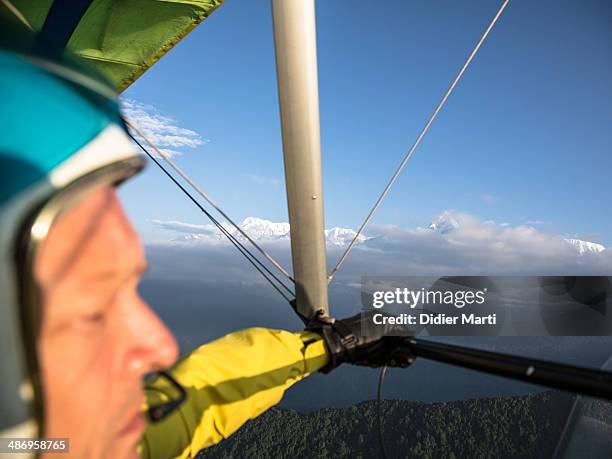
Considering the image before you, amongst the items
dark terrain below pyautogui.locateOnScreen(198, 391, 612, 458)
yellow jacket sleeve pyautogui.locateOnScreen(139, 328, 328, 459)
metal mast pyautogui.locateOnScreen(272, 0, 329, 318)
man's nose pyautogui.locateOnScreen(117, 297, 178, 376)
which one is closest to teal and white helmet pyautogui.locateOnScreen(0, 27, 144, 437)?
man's nose pyautogui.locateOnScreen(117, 297, 178, 376)

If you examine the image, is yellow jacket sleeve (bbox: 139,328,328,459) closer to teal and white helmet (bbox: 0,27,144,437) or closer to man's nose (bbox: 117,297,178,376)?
man's nose (bbox: 117,297,178,376)

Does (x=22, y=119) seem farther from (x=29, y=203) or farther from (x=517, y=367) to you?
(x=517, y=367)

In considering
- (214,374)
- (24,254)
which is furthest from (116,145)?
(214,374)

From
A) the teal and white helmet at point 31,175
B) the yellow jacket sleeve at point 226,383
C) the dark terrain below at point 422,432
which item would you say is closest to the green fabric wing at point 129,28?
the yellow jacket sleeve at point 226,383

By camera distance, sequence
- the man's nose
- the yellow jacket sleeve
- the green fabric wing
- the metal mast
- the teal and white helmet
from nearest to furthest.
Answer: the teal and white helmet
the man's nose
the yellow jacket sleeve
the metal mast
the green fabric wing

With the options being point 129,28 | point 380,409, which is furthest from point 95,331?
point 129,28

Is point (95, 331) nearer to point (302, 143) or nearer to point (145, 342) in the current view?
point (145, 342)

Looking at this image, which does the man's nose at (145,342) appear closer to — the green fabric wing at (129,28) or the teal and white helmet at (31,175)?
the teal and white helmet at (31,175)
